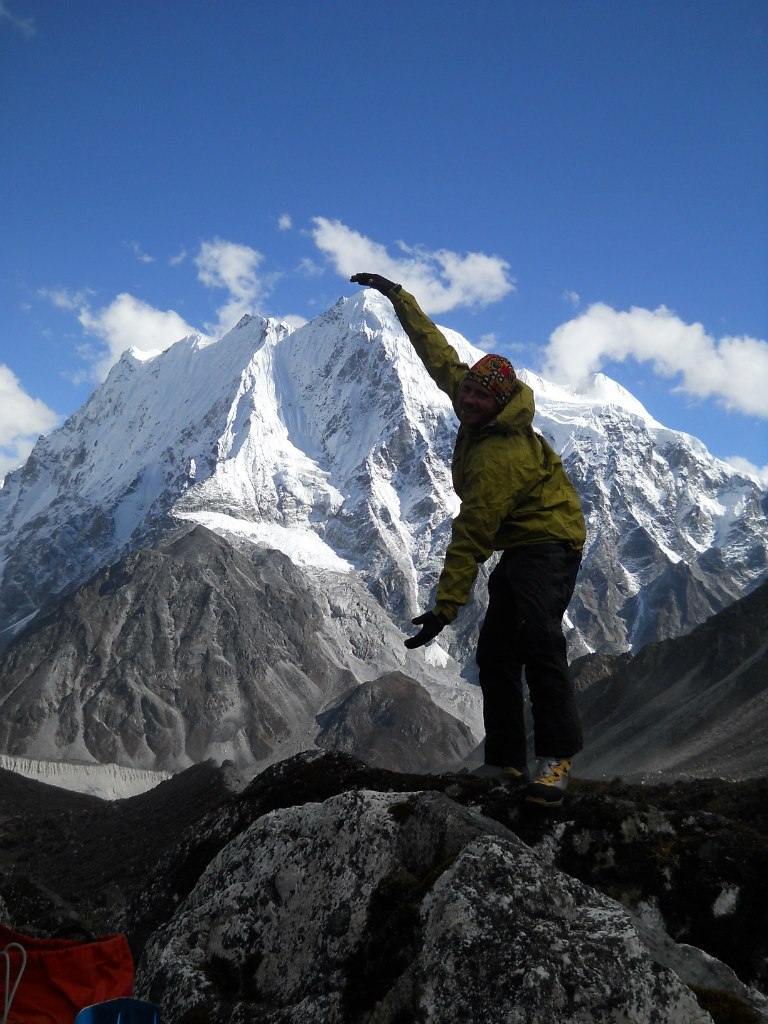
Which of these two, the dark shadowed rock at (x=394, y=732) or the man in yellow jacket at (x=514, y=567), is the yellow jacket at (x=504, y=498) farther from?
the dark shadowed rock at (x=394, y=732)

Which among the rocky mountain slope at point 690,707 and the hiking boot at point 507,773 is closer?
the hiking boot at point 507,773

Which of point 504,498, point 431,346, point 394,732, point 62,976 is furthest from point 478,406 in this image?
point 394,732

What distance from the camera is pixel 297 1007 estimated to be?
425cm

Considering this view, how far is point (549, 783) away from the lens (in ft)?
20.7

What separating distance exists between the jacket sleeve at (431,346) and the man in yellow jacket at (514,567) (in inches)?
36.1

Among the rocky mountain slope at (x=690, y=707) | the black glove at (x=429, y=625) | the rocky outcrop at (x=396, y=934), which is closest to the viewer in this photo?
the rocky outcrop at (x=396, y=934)

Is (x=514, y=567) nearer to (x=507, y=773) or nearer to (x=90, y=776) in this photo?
(x=507, y=773)

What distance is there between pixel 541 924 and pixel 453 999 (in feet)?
1.79

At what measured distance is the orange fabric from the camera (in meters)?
4.05

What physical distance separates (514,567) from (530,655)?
2.38 ft

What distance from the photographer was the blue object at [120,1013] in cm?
379

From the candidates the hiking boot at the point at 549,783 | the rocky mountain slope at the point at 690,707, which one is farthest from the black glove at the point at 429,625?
the rocky mountain slope at the point at 690,707

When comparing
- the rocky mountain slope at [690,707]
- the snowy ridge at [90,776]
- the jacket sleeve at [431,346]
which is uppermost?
the snowy ridge at [90,776]

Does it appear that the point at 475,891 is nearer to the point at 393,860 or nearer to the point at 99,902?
the point at 393,860
